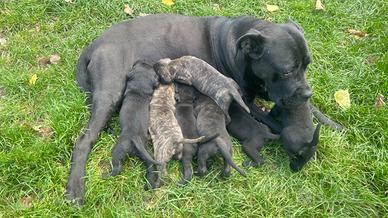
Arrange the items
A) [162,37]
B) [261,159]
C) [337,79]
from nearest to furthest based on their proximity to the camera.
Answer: [261,159] → [162,37] → [337,79]

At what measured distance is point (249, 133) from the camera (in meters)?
4.07

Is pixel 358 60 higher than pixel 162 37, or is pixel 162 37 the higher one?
pixel 162 37

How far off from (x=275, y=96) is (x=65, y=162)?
5.95 ft

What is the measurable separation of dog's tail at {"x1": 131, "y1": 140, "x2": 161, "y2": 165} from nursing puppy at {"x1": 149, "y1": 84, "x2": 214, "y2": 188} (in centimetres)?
10

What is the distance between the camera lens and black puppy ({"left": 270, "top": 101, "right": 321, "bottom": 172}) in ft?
12.6

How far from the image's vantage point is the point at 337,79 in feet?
16.5

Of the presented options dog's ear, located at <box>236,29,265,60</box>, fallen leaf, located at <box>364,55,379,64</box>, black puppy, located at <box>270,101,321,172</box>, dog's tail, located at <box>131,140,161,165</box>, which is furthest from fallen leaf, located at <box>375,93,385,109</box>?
dog's tail, located at <box>131,140,161,165</box>

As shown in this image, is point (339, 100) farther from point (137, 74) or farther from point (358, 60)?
point (137, 74)

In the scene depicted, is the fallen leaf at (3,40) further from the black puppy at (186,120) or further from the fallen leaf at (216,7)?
the fallen leaf at (216,7)

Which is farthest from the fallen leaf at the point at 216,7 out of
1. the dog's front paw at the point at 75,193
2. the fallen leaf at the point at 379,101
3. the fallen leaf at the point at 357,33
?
the dog's front paw at the point at 75,193

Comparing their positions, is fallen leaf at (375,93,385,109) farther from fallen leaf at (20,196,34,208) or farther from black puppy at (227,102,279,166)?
fallen leaf at (20,196,34,208)

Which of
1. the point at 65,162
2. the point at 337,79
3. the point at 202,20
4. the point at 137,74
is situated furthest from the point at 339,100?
the point at 65,162

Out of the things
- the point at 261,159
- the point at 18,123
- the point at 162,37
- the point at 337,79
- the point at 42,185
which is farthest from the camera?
the point at 337,79

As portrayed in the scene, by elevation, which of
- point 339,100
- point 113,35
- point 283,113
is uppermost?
point 113,35
